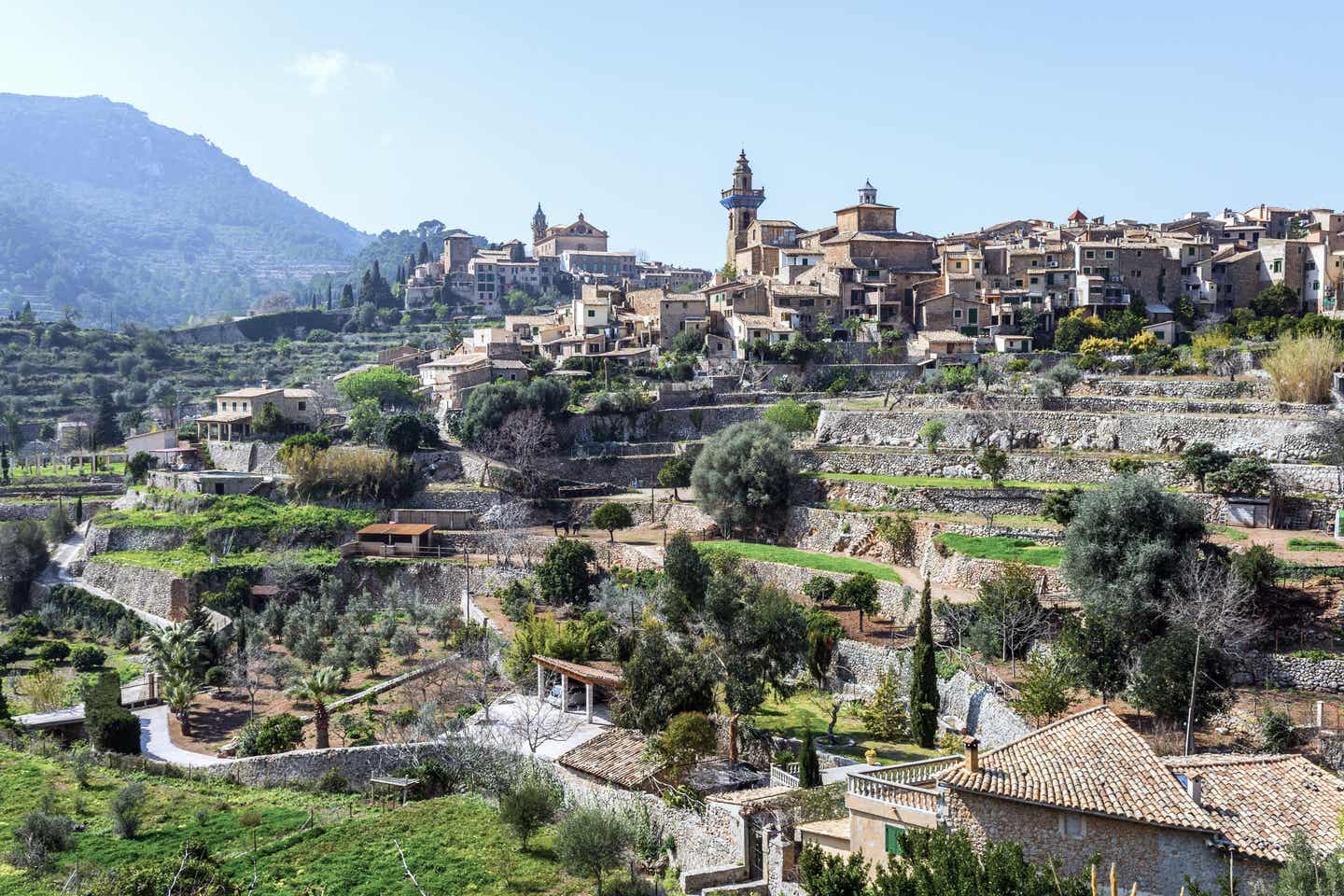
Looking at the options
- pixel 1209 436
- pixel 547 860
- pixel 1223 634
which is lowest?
pixel 547 860

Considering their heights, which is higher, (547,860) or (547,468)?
(547,468)

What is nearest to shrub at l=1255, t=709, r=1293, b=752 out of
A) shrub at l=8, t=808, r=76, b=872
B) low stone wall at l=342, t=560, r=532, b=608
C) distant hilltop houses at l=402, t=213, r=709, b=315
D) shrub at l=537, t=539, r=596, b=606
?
shrub at l=537, t=539, r=596, b=606

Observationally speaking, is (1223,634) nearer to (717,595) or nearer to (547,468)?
(717,595)

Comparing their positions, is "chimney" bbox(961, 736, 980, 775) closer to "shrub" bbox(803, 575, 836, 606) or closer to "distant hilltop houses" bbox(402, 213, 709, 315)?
"shrub" bbox(803, 575, 836, 606)

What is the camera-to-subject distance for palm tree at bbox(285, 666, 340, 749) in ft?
95.7

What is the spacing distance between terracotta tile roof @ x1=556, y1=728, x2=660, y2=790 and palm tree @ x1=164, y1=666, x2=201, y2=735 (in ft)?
41.6

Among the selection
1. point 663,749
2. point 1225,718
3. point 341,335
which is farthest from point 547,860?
point 341,335

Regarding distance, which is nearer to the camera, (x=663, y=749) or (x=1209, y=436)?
(x=663, y=749)

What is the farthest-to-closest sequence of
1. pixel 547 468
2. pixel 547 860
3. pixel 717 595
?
1. pixel 547 468
2. pixel 717 595
3. pixel 547 860

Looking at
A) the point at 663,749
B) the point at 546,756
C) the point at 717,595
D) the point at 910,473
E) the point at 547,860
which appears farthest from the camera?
the point at 910,473

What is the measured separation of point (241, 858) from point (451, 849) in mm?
3788

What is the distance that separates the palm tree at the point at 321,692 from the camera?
2916 centimetres

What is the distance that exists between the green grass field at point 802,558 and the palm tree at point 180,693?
1650 cm

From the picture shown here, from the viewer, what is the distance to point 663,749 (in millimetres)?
24188
